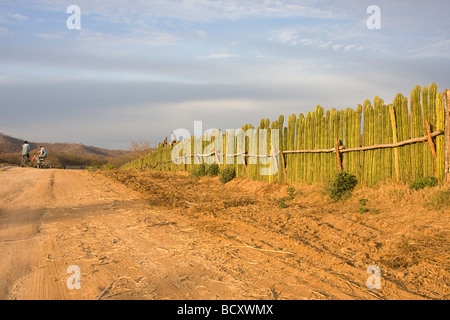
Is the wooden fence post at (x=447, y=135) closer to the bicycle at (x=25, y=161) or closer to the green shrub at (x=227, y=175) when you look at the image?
the green shrub at (x=227, y=175)

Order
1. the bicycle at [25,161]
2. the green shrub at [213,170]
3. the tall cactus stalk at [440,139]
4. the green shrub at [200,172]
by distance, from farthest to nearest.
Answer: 1. the bicycle at [25,161]
2. the green shrub at [200,172]
3. the green shrub at [213,170]
4. the tall cactus stalk at [440,139]

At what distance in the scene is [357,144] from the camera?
9234mm

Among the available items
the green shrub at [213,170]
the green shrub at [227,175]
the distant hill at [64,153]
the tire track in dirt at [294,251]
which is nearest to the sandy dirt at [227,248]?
the tire track in dirt at [294,251]

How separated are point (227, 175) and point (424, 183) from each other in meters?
8.42

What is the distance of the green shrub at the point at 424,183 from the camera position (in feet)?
23.9

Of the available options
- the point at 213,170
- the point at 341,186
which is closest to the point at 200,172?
the point at 213,170

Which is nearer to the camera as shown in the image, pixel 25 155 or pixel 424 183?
pixel 424 183

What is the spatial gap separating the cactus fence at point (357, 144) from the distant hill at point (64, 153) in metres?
28.3

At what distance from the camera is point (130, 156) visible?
39.5 meters

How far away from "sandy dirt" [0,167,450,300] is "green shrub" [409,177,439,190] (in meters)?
0.21

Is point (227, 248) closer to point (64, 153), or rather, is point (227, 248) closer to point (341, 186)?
point (341, 186)

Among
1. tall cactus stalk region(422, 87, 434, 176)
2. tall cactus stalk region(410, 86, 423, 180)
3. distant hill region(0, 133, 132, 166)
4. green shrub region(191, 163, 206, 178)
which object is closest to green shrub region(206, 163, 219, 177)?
green shrub region(191, 163, 206, 178)

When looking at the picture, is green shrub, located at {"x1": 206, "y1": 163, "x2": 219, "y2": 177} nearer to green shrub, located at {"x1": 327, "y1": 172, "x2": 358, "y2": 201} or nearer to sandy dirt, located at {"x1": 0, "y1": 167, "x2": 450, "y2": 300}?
sandy dirt, located at {"x1": 0, "y1": 167, "x2": 450, "y2": 300}
